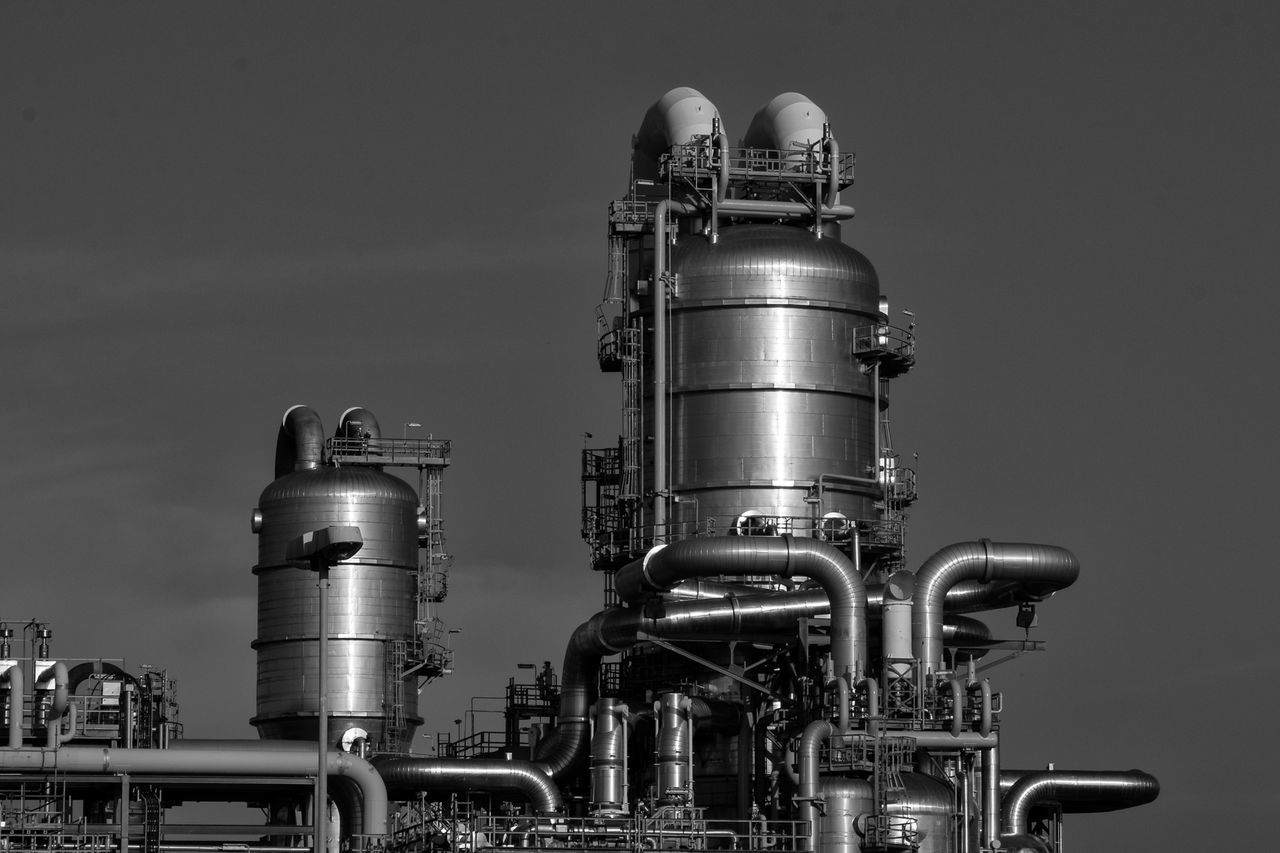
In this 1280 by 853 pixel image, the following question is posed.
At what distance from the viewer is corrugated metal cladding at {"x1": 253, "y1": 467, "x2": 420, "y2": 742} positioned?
73.7 m

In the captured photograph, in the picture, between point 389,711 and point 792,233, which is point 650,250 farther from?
point 389,711

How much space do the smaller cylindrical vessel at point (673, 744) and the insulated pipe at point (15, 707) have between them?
1521 cm

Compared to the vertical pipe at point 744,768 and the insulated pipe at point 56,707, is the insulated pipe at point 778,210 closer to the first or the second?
the vertical pipe at point 744,768

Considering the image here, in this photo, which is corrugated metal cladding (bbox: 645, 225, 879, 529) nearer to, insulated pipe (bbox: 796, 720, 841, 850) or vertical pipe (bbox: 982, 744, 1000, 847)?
vertical pipe (bbox: 982, 744, 1000, 847)

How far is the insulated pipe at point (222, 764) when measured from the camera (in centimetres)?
6072

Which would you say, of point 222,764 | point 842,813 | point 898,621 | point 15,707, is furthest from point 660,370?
point 15,707

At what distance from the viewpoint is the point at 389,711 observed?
243 feet

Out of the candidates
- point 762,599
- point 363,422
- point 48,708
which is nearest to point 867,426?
point 762,599

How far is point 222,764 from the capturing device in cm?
6203

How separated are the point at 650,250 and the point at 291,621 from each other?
1429cm

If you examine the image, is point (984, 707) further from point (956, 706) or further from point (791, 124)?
point (791, 124)

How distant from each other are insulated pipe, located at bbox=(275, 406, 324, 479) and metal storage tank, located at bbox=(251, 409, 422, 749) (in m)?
1.12

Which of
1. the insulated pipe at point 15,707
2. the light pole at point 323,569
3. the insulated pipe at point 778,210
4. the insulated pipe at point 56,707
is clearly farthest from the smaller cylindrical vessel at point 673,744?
A: the light pole at point 323,569

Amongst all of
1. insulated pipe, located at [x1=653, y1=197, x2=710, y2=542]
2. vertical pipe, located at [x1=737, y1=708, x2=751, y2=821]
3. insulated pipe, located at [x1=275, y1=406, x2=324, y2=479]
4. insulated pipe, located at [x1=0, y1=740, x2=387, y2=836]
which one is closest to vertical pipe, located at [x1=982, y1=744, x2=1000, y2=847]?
vertical pipe, located at [x1=737, y1=708, x2=751, y2=821]
